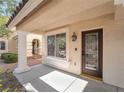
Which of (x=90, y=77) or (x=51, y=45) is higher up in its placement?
(x=51, y=45)

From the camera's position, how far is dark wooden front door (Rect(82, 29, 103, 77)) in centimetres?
527

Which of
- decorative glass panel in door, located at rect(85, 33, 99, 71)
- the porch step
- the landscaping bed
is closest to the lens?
the landscaping bed

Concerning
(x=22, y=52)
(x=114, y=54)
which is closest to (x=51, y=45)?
(x=22, y=52)

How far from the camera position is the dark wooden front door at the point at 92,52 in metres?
5.27

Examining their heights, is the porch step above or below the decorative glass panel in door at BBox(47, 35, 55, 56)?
below

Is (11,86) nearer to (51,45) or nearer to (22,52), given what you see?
(22,52)

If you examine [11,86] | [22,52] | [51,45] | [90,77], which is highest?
[51,45]

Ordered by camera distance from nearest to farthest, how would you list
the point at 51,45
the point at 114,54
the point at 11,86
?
the point at 114,54 → the point at 11,86 → the point at 51,45

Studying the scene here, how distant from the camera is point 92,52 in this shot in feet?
18.5

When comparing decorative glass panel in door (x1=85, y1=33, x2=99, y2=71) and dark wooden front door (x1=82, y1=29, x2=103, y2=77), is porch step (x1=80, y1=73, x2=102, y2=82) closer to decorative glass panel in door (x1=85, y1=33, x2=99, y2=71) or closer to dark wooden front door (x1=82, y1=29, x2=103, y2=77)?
dark wooden front door (x1=82, y1=29, x2=103, y2=77)

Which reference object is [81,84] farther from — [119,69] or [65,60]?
[65,60]

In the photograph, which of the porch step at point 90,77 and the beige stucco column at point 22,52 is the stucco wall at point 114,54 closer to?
the porch step at point 90,77

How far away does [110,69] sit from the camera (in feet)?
15.3

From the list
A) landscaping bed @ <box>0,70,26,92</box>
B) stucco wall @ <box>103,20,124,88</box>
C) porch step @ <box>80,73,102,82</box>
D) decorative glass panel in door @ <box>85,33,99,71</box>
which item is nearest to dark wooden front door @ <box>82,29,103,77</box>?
decorative glass panel in door @ <box>85,33,99,71</box>
